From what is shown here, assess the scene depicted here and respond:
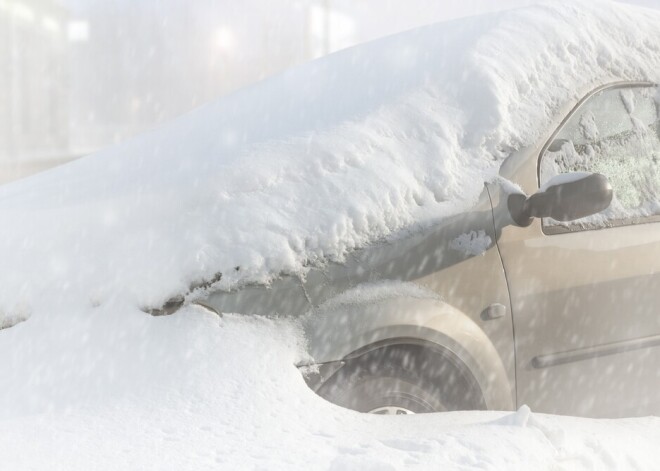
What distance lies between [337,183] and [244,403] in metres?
0.90

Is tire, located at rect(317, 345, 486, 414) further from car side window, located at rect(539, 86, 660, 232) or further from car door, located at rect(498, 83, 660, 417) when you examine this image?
car side window, located at rect(539, 86, 660, 232)

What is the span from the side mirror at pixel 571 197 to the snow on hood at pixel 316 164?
25cm

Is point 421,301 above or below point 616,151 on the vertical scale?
below

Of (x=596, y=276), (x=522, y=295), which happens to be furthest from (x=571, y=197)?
(x=596, y=276)

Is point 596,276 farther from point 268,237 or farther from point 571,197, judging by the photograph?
point 268,237

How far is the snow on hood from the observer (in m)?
2.36

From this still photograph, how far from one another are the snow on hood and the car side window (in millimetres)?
100

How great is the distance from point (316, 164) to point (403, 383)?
32.5 inches

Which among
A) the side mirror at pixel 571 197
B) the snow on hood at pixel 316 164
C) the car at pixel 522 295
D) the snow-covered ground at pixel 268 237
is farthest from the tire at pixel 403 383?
the side mirror at pixel 571 197

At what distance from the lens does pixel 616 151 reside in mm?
3000

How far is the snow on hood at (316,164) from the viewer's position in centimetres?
236

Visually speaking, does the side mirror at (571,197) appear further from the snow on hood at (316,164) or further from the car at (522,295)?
the snow on hood at (316,164)

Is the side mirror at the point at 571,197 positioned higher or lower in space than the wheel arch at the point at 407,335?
higher

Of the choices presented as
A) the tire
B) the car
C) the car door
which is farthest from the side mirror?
the tire
